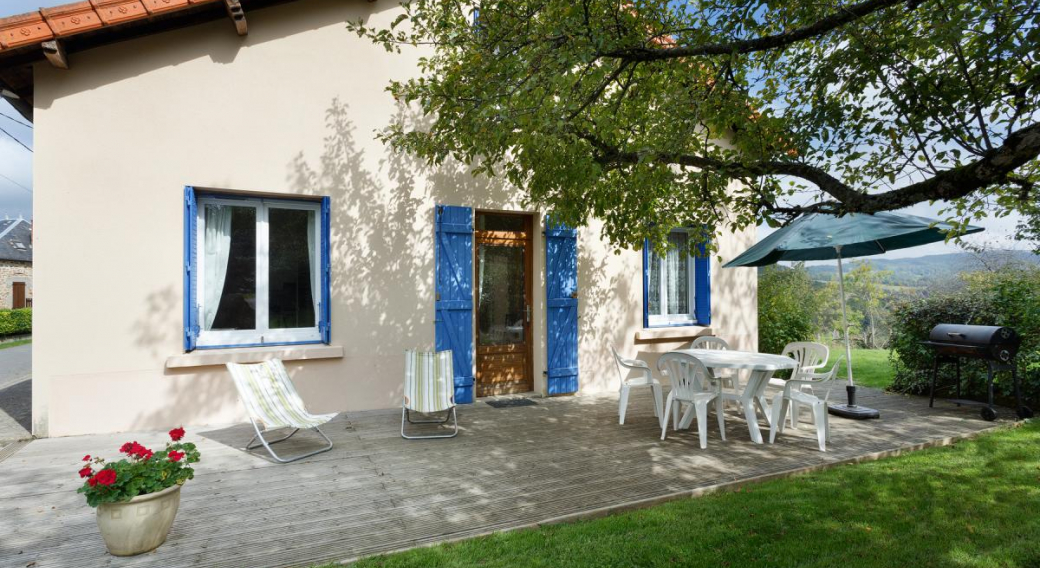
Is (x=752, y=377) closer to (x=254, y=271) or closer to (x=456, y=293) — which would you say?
(x=456, y=293)

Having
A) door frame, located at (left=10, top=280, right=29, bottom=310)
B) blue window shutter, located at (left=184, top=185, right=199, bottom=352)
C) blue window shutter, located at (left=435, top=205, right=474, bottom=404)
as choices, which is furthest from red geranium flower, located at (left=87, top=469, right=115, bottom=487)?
door frame, located at (left=10, top=280, right=29, bottom=310)

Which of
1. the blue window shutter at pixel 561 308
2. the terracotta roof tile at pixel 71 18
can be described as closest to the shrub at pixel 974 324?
the blue window shutter at pixel 561 308

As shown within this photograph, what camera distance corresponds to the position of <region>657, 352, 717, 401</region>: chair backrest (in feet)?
15.6

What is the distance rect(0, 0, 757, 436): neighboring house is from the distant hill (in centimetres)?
652

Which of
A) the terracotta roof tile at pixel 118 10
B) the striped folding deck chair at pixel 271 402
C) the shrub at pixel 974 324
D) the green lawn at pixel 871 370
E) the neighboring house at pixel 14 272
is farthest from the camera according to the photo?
the neighboring house at pixel 14 272

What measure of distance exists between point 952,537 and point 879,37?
3005 millimetres

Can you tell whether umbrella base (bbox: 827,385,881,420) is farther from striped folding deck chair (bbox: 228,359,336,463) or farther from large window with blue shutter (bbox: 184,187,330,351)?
large window with blue shutter (bbox: 184,187,330,351)

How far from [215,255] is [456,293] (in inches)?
105

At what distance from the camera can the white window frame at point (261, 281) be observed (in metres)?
5.57

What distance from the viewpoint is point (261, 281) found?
19.0 feet

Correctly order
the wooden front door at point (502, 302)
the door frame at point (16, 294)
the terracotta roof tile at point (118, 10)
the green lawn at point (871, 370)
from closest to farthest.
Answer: the terracotta roof tile at point (118, 10)
the wooden front door at point (502, 302)
the green lawn at point (871, 370)
the door frame at point (16, 294)

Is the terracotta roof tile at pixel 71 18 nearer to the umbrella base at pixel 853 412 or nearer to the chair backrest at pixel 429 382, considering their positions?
the chair backrest at pixel 429 382

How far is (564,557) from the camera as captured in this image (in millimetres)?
2699

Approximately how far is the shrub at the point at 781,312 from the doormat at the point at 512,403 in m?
5.32
